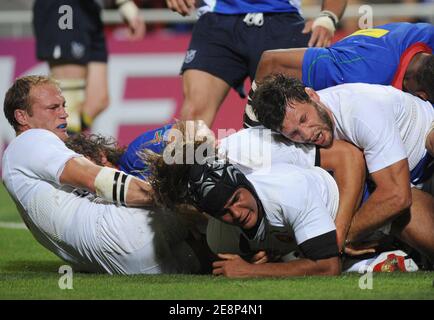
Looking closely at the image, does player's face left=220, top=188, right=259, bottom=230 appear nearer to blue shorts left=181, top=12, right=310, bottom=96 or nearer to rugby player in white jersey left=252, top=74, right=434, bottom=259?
rugby player in white jersey left=252, top=74, right=434, bottom=259

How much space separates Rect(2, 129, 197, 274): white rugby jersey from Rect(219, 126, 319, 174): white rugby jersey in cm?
49

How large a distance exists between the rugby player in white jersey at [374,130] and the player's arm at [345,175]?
0.17 feet

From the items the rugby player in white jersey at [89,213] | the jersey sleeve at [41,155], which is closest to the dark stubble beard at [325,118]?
the rugby player in white jersey at [89,213]

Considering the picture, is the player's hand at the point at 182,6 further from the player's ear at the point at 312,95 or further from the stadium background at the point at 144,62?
the stadium background at the point at 144,62

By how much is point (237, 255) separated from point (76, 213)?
927mm

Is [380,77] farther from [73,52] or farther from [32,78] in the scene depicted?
[73,52]

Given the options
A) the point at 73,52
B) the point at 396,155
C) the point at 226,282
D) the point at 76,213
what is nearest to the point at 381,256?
the point at 396,155

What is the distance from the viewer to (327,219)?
540 centimetres

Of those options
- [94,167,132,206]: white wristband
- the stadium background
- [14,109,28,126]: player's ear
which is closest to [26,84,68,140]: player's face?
[14,109,28,126]: player's ear

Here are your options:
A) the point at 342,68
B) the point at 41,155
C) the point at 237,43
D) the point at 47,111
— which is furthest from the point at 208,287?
the point at 237,43

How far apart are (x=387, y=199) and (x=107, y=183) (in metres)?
1.53

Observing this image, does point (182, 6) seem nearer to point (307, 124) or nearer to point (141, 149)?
point (141, 149)

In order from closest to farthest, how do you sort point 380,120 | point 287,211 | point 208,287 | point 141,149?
point 208,287, point 287,211, point 380,120, point 141,149

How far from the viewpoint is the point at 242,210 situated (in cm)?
535
